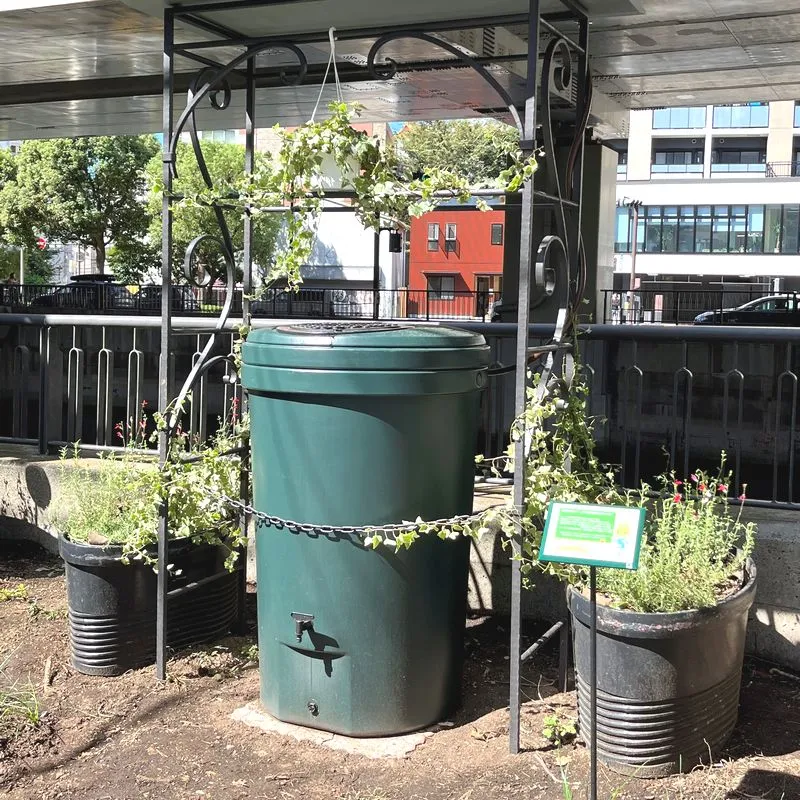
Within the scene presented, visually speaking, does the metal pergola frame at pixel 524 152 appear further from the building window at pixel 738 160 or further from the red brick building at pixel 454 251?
the building window at pixel 738 160

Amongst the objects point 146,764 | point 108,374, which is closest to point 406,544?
point 146,764

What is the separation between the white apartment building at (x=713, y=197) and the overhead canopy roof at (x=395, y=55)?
48.7m

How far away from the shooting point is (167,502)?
450cm

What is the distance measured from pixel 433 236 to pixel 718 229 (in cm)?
1718

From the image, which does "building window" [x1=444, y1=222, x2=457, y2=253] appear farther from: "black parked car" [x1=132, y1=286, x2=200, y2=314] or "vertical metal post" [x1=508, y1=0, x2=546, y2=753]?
"vertical metal post" [x1=508, y1=0, x2=546, y2=753]

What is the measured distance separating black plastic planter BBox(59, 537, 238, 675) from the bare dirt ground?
0.35ft

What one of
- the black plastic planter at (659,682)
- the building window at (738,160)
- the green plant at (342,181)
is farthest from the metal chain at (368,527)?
the building window at (738,160)

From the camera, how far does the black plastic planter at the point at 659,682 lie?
348 cm

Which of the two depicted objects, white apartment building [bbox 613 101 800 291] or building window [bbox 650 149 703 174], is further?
building window [bbox 650 149 703 174]

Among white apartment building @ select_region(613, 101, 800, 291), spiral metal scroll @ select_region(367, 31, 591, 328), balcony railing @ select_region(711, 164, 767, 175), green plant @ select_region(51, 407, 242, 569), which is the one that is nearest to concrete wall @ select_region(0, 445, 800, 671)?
green plant @ select_region(51, 407, 242, 569)

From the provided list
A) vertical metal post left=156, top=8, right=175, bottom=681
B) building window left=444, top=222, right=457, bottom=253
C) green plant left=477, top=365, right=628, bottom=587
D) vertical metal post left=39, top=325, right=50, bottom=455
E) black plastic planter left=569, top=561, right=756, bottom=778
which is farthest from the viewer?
building window left=444, top=222, right=457, bottom=253

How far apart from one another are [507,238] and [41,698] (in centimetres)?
835

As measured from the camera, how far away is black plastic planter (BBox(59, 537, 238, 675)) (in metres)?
4.57

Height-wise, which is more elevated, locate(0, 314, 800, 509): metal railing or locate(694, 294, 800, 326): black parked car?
locate(694, 294, 800, 326): black parked car
